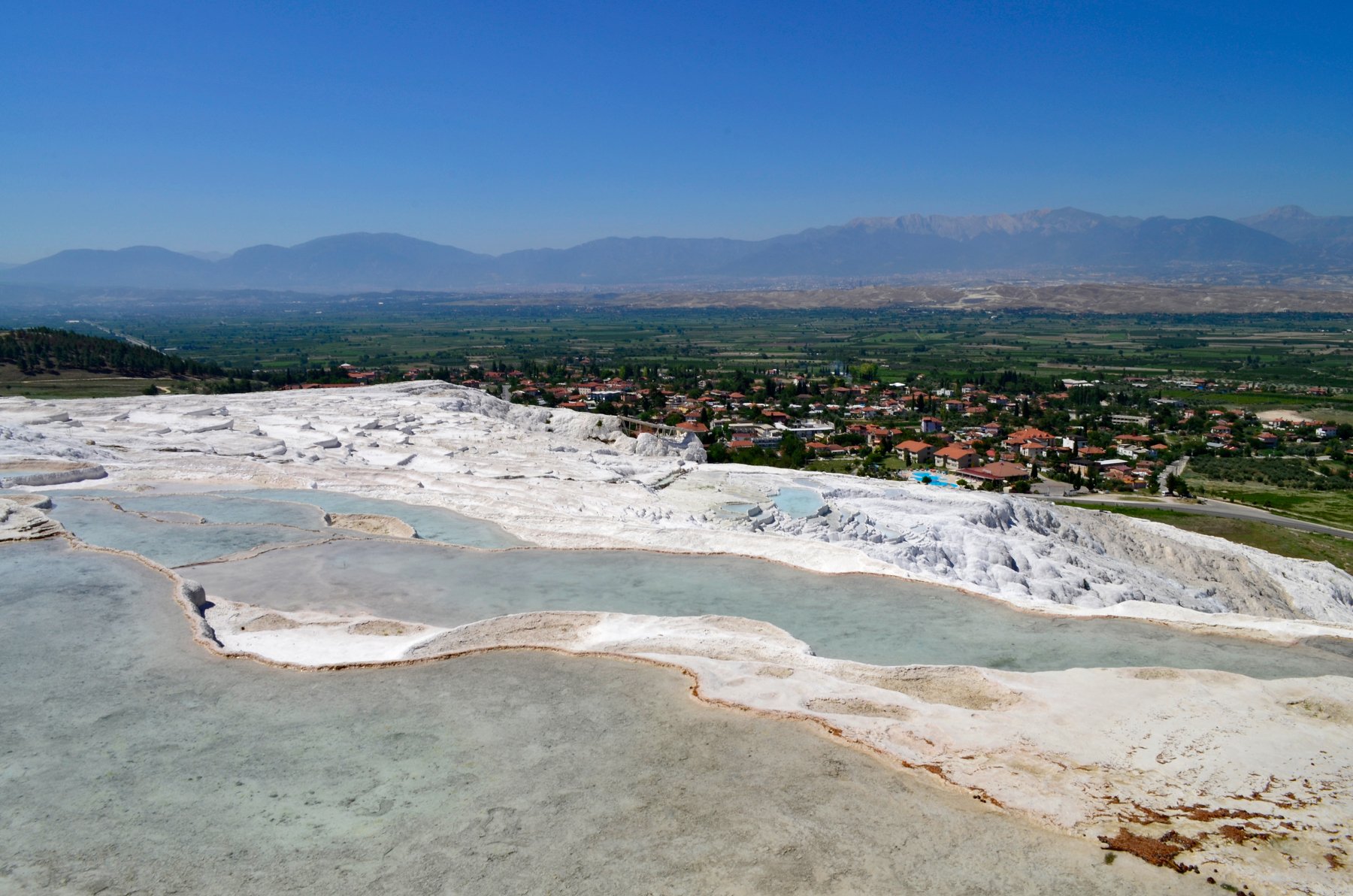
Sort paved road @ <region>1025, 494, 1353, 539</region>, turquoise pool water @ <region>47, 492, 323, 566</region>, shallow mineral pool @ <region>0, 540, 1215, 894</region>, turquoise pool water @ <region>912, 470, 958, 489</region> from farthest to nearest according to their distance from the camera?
turquoise pool water @ <region>912, 470, 958, 489</region>
paved road @ <region>1025, 494, 1353, 539</region>
turquoise pool water @ <region>47, 492, 323, 566</region>
shallow mineral pool @ <region>0, 540, 1215, 894</region>

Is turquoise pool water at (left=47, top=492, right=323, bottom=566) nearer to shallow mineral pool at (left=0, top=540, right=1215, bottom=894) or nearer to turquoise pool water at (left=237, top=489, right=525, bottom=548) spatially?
turquoise pool water at (left=237, top=489, right=525, bottom=548)

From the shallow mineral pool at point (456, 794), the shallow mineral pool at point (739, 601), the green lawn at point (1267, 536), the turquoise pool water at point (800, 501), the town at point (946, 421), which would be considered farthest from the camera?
the town at point (946, 421)

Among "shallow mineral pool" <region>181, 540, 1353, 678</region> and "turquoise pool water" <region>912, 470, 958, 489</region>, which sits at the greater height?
"shallow mineral pool" <region>181, 540, 1353, 678</region>

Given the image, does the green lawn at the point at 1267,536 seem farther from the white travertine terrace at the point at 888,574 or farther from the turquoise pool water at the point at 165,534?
the turquoise pool water at the point at 165,534

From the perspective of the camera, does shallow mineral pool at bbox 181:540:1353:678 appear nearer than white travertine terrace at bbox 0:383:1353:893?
No

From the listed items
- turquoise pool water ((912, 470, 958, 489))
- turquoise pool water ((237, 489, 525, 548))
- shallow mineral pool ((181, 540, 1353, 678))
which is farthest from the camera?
turquoise pool water ((912, 470, 958, 489))

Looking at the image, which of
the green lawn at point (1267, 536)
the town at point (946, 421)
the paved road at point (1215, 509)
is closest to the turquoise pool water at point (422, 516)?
the town at point (946, 421)

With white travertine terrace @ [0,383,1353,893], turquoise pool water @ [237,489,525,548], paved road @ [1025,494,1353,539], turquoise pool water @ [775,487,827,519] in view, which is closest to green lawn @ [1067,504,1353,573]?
paved road @ [1025,494,1353,539]
